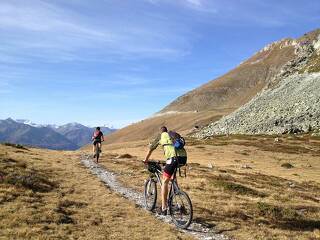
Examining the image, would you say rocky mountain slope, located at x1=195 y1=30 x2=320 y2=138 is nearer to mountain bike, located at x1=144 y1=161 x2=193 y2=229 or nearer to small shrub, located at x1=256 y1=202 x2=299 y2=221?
small shrub, located at x1=256 y1=202 x2=299 y2=221

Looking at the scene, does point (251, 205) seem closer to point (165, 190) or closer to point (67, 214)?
point (165, 190)

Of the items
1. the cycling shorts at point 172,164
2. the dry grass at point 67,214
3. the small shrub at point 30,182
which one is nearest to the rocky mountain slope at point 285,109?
the small shrub at point 30,182

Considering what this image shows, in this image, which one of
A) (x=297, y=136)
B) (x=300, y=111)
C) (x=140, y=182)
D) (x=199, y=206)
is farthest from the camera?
(x=300, y=111)

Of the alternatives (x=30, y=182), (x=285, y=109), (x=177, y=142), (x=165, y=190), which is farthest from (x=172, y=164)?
(x=285, y=109)

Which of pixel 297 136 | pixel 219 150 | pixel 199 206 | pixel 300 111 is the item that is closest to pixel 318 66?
pixel 300 111

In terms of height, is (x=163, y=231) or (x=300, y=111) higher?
(x=300, y=111)

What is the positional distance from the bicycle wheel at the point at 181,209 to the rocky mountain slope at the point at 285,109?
335ft

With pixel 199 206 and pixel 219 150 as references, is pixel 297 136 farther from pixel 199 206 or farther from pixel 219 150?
pixel 199 206

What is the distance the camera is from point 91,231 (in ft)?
53.5

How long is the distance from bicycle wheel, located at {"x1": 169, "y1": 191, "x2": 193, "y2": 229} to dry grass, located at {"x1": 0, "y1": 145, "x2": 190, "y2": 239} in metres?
0.60

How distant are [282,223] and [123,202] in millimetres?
8226

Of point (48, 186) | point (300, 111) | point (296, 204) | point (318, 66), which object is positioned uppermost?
point (318, 66)

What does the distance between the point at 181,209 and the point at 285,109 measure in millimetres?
115199

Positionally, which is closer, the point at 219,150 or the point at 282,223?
the point at 282,223
